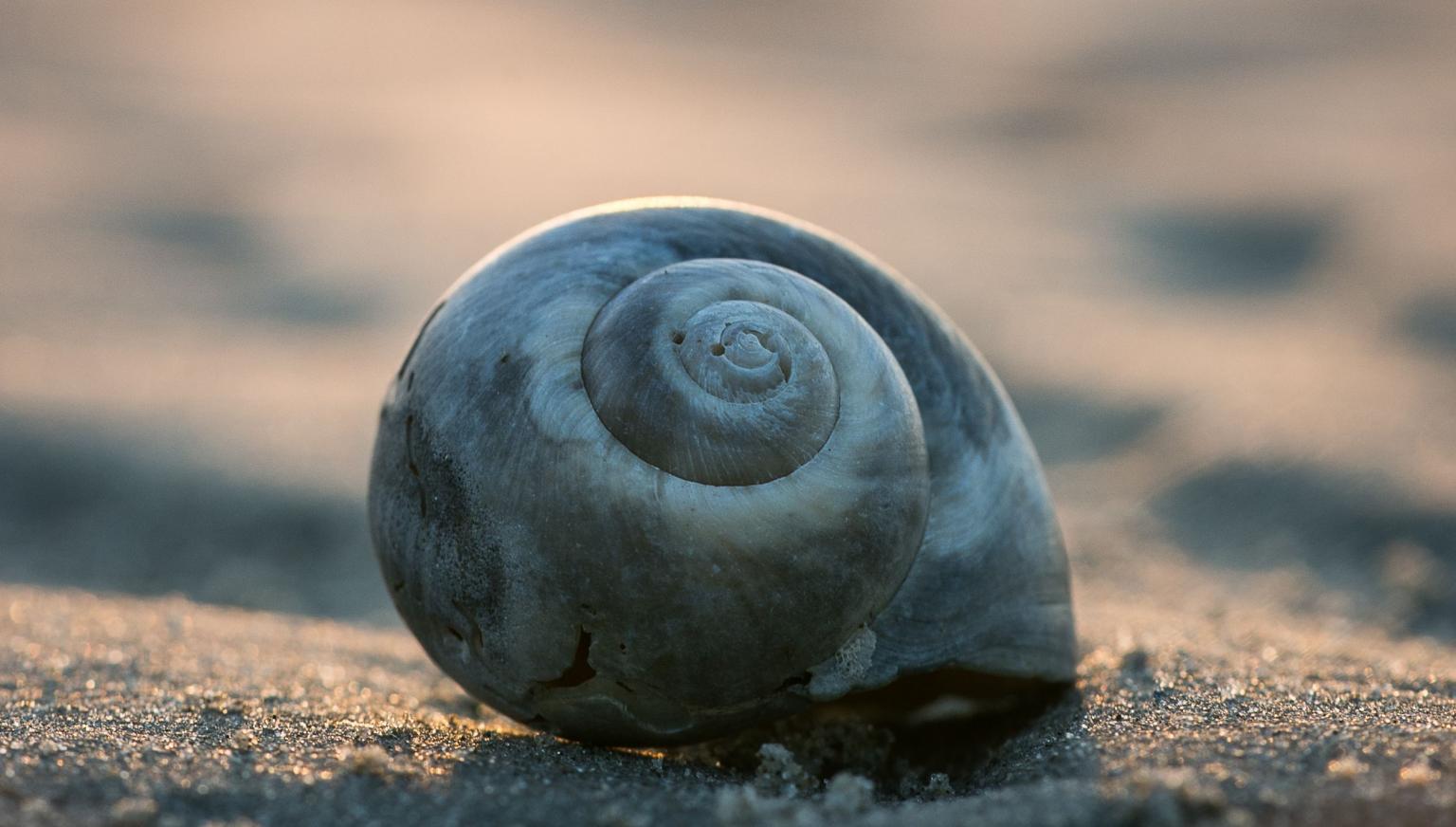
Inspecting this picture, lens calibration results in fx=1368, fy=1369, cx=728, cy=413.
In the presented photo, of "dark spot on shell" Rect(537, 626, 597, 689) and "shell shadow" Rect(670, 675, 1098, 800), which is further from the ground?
"dark spot on shell" Rect(537, 626, 597, 689)

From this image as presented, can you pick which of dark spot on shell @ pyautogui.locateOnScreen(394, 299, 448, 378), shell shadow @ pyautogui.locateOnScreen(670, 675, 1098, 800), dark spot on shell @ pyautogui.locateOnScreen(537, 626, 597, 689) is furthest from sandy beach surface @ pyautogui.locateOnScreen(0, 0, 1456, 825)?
dark spot on shell @ pyautogui.locateOnScreen(394, 299, 448, 378)

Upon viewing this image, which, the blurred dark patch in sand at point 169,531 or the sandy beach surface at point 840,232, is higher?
the sandy beach surface at point 840,232

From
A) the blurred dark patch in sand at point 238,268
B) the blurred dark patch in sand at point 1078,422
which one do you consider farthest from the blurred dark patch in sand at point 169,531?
the blurred dark patch in sand at point 1078,422

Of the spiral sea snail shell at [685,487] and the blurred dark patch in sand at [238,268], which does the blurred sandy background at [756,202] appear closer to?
the blurred dark patch in sand at [238,268]

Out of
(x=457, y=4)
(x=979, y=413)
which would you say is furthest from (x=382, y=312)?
(x=457, y=4)

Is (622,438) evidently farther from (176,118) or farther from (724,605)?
(176,118)

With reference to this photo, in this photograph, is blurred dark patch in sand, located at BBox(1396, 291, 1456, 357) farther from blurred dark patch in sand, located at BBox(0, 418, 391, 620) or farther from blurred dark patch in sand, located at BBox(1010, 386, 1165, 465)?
blurred dark patch in sand, located at BBox(0, 418, 391, 620)

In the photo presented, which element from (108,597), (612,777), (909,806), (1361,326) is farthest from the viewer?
(1361,326)
